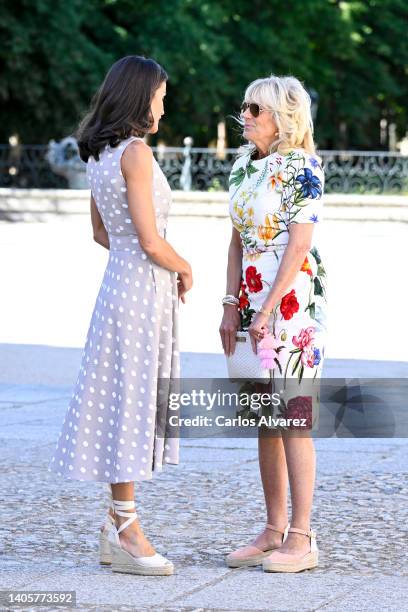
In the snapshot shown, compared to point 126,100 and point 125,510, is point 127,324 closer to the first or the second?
point 125,510

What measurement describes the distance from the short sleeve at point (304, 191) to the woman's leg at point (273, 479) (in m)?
0.78

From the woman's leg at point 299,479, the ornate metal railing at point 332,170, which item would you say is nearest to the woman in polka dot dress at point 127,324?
the woman's leg at point 299,479

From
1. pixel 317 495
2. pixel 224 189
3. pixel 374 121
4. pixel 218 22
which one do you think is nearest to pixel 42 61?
pixel 218 22

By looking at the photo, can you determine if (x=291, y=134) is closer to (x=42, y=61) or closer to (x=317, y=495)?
(x=317, y=495)

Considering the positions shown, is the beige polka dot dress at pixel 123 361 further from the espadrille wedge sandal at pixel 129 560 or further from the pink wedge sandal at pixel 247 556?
the pink wedge sandal at pixel 247 556

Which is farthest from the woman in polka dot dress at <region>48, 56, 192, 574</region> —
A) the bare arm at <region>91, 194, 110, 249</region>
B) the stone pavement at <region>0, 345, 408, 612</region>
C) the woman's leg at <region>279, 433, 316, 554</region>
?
the woman's leg at <region>279, 433, 316, 554</region>

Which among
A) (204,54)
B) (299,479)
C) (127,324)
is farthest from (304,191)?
(204,54)

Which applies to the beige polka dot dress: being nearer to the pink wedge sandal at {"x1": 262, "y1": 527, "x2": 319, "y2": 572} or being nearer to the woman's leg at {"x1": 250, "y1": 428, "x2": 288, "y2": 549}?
the woman's leg at {"x1": 250, "y1": 428, "x2": 288, "y2": 549}

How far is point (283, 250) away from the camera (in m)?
4.61

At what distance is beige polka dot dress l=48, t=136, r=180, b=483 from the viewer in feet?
15.0

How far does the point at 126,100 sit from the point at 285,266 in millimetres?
759

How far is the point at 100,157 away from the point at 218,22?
3402 cm

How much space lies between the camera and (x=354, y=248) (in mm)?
19375

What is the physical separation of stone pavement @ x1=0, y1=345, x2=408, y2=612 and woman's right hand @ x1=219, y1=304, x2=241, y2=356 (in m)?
0.76
